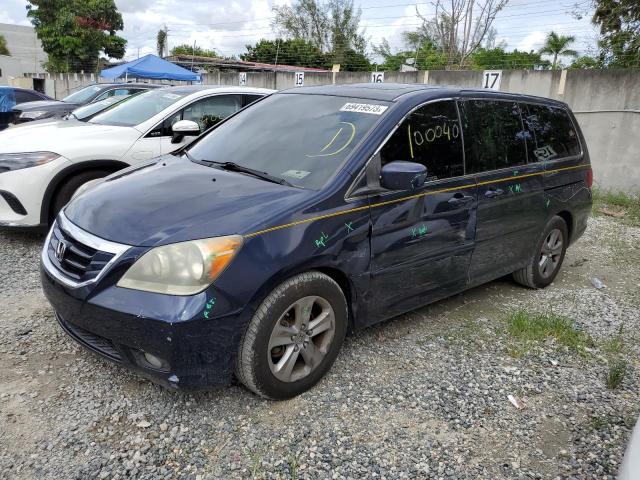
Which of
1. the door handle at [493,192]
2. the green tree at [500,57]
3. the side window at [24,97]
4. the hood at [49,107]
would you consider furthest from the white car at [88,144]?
the green tree at [500,57]

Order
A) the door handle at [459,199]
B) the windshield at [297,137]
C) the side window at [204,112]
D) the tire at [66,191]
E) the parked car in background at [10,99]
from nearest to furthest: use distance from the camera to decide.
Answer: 1. the windshield at [297,137]
2. the door handle at [459,199]
3. the tire at [66,191]
4. the side window at [204,112]
5. the parked car in background at [10,99]

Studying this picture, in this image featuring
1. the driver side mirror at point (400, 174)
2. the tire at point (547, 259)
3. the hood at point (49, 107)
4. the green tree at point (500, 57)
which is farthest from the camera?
the green tree at point (500, 57)

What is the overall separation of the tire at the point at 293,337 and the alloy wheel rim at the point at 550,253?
2.62 metres

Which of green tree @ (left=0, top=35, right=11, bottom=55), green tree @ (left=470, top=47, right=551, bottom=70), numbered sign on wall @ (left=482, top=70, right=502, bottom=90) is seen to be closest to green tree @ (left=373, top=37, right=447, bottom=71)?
green tree @ (left=470, top=47, right=551, bottom=70)

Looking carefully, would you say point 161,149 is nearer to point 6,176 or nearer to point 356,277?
point 6,176

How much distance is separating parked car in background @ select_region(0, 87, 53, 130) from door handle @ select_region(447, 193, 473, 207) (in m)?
11.4

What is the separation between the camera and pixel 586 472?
101 inches

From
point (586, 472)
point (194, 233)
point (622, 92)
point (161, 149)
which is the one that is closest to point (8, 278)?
point (161, 149)

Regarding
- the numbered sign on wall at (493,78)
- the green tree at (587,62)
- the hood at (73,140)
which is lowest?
the hood at (73,140)

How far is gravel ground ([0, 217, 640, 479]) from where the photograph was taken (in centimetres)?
248

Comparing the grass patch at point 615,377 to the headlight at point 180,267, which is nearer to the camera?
the headlight at point 180,267

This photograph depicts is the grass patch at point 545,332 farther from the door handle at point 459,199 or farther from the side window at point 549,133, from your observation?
the side window at point 549,133

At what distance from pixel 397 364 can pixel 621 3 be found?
17.3 metres

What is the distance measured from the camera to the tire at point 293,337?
266 cm
